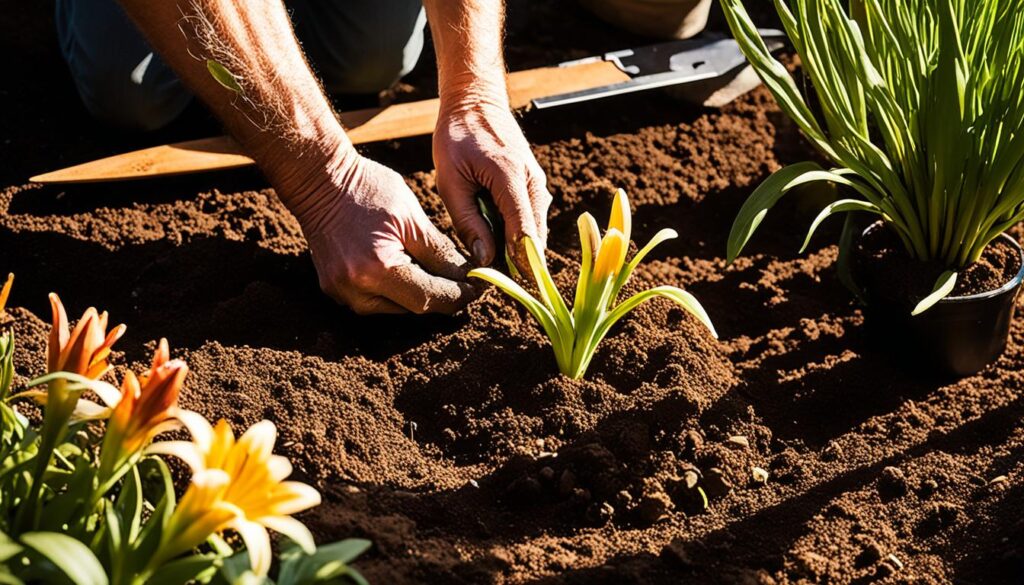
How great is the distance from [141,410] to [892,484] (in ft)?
3.47

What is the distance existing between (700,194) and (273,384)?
3.68ft

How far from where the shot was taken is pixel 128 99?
233 centimetres

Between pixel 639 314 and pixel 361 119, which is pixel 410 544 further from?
pixel 361 119

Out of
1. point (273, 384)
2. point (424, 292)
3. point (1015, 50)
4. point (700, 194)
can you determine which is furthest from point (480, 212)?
point (1015, 50)

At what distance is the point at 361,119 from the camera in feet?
7.67

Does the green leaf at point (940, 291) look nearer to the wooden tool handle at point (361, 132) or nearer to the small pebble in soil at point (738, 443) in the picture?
the small pebble in soil at point (738, 443)

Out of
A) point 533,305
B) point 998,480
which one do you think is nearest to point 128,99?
point 533,305

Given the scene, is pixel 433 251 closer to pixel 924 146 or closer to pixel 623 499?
pixel 623 499

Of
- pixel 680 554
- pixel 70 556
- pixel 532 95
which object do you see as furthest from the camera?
pixel 532 95

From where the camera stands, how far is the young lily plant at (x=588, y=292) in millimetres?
1645

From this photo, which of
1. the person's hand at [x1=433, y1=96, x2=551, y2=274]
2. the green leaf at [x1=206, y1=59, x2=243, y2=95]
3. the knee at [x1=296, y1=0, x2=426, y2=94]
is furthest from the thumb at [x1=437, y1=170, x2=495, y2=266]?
the knee at [x1=296, y1=0, x2=426, y2=94]

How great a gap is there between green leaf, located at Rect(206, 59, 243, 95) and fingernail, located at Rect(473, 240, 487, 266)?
1.53 ft

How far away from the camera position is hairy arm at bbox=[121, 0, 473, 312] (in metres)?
1.77

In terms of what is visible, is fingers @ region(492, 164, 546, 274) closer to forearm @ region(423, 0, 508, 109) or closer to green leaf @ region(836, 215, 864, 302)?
forearm @ region(423, 0, 508, 109)
